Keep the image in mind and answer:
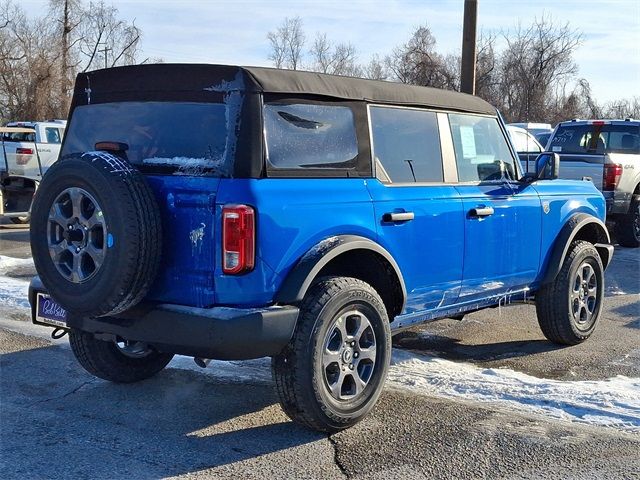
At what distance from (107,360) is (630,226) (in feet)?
30.6

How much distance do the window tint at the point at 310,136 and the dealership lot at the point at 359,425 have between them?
1.51 metres

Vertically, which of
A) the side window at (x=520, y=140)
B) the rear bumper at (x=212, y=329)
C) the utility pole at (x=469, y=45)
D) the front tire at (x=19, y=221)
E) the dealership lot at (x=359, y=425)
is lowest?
the dealership lot at (x=359, y=425)

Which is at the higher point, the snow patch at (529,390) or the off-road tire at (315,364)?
the off-road tire at (315,364)

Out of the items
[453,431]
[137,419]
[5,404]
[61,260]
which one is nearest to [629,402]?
[453,431]

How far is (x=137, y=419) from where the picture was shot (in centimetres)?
443

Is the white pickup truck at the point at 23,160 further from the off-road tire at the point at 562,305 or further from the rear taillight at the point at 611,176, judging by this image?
the off-road tire at the point at 562,305

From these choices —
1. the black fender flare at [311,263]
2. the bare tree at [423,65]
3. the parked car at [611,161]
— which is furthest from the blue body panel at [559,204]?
the bare tree at [423,65]

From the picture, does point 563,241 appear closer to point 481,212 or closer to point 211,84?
point 481,212

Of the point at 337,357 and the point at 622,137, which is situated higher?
the point at 622,137

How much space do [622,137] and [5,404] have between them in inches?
411

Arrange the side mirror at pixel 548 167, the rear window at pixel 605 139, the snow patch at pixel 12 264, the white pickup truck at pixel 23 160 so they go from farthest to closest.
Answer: the white pickup truck at pixel 23 160
the rear window at pixel 605 139
the snow patch at pixel 12 264
the side mirror at pixel 548 167

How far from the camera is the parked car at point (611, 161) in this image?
1120 centimetres

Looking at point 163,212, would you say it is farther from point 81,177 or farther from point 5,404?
point 5,404

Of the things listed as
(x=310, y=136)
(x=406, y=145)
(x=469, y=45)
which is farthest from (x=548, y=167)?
(x=469, y=45)
